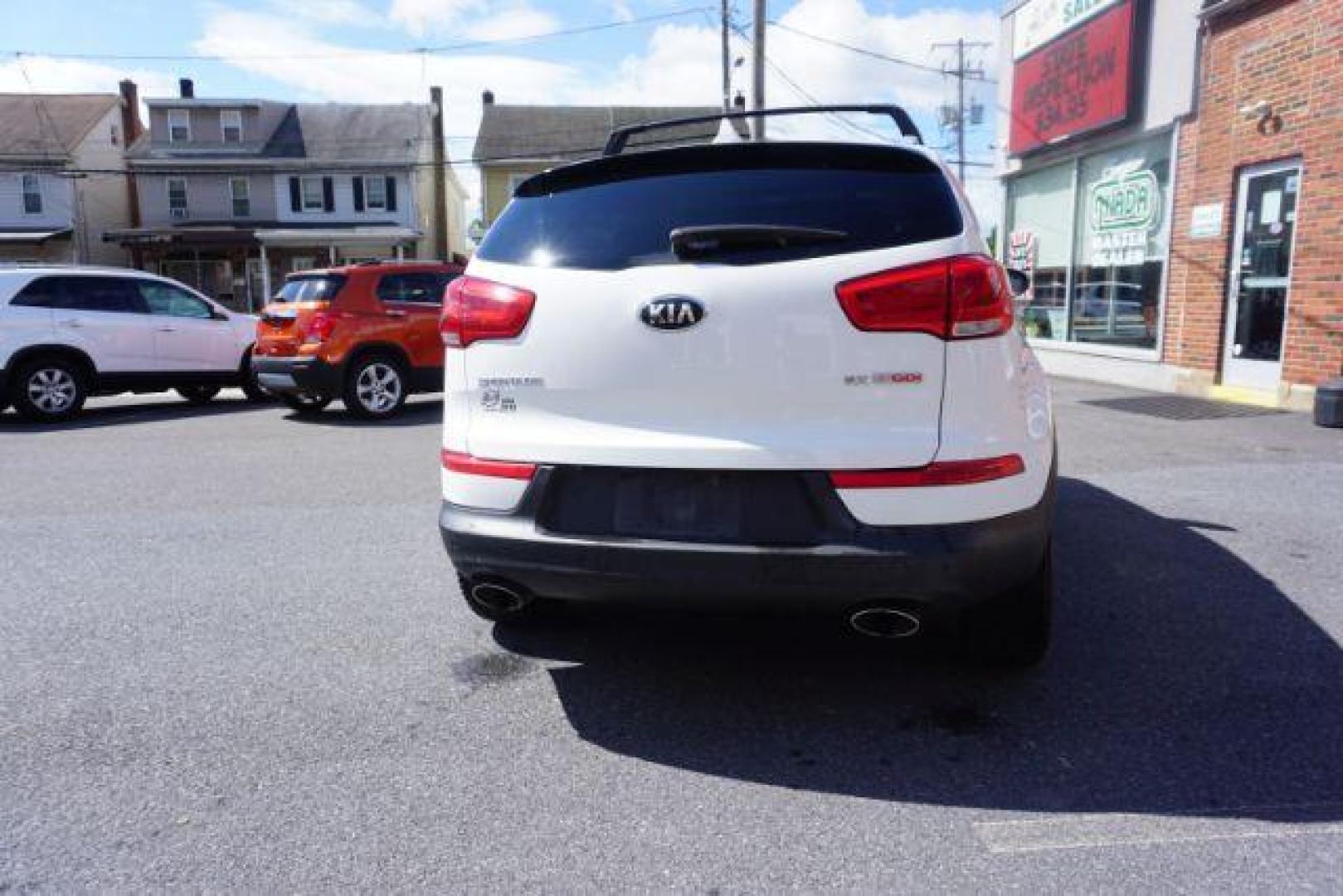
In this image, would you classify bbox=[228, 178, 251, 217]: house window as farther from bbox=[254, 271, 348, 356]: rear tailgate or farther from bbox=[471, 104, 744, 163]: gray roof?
bbox=[254, 271, 348, 356]: rear tailgate

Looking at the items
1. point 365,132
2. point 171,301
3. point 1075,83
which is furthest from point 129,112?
point 1075,83

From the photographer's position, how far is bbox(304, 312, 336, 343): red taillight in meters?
10.2

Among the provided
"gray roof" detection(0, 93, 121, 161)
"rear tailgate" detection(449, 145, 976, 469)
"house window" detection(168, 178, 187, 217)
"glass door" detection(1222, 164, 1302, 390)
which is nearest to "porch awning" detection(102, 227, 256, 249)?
"house window" detection(168, 178, 187, 217)

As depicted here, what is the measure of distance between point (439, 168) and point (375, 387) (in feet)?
98.8

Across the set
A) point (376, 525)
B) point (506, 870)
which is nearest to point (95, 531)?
point (376, 525)

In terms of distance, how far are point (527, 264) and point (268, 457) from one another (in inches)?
231

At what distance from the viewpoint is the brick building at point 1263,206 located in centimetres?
902

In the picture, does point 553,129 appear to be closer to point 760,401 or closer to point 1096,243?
point 1096,243

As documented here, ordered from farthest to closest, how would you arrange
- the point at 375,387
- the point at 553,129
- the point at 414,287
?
the point at 553,129
the point at 414,287
the point at 375,387

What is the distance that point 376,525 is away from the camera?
5.61 metres

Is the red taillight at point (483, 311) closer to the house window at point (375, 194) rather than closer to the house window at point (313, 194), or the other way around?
the house window at point (375, 194)

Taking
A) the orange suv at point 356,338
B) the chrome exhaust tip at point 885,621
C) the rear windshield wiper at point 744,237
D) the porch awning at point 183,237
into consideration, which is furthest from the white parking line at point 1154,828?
the porch awning at point 183,237

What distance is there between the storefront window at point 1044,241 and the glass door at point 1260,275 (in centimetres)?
354

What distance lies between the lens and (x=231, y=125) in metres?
38.0
